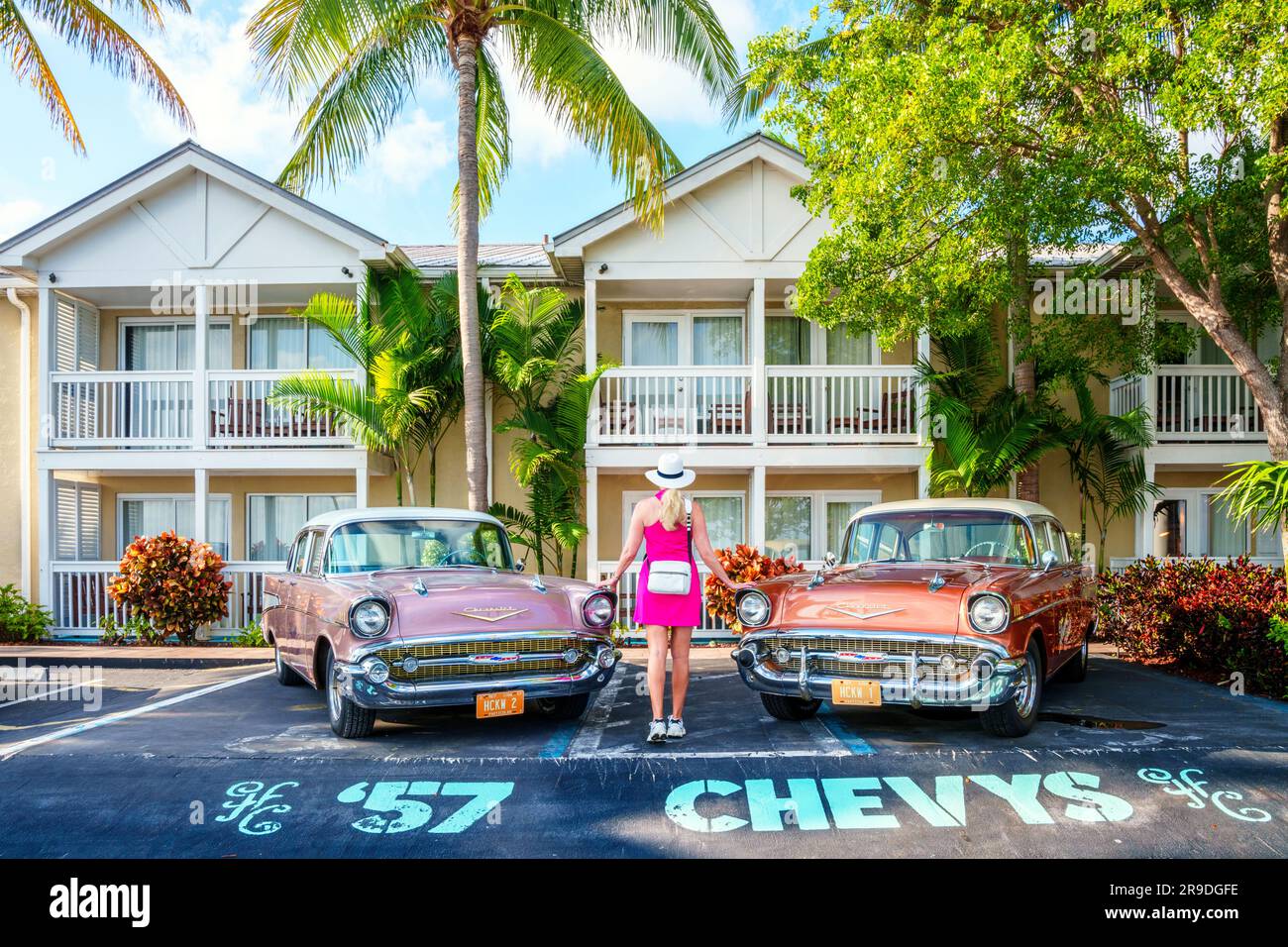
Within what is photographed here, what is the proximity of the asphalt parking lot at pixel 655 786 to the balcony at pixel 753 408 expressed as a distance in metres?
Result: 6.18

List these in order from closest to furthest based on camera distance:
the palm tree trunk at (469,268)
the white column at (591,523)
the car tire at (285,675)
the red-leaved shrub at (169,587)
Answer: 1. the car tire at (285,675)
2. the palm tree trunk at (469,268)
3. the red-leaved shrub at (169,587)
4. the white column at (591,523)

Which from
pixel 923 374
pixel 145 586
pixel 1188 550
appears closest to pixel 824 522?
pixel 923 374

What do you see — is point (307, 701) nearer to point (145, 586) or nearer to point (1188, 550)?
point (145, 586)

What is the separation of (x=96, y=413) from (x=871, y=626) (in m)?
12.4

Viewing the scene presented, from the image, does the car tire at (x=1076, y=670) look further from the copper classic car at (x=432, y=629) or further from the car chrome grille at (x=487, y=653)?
the car chrome grille at (x=487, y=653)

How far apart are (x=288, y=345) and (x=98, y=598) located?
4800mm

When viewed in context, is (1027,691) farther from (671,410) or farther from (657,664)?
(671,410)

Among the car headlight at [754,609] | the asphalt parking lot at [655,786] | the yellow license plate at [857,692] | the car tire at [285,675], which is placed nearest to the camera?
the asphalt parking lot at [655,786]

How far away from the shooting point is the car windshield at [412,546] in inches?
289

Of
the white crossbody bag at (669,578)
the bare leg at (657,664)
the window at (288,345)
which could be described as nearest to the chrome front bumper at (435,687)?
the bare leg at (657,664)

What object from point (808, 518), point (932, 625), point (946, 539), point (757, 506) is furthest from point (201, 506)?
point (932, 625)

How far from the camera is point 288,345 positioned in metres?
15.0

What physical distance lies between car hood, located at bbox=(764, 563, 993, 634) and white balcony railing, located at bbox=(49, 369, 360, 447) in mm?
8634

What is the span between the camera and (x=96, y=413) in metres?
13.6
